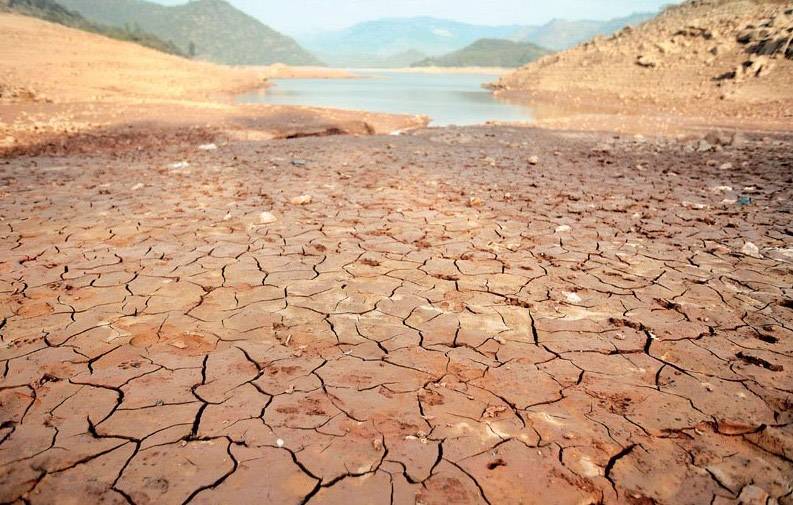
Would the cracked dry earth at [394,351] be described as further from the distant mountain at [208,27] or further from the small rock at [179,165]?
the distant mountain at [208,27]

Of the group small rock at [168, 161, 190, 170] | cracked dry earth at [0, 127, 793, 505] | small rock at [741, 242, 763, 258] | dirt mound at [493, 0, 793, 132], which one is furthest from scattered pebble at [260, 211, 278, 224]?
dirt mound at [493, 0, 793, 132]

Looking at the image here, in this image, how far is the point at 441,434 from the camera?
1.56 meters

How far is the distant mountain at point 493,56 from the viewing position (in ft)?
307

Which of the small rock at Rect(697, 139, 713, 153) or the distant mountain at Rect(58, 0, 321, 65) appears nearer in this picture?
the small rock at Rect(697, 139, 713, 153)

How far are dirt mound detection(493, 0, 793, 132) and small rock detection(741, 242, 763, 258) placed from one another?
12.5 metres

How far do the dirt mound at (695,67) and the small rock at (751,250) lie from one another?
12543 mm

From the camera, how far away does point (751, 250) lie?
10.5 feet

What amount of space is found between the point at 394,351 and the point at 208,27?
5676 inches

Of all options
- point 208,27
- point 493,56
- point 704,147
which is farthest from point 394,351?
point 208,27

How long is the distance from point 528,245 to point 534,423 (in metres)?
2.03

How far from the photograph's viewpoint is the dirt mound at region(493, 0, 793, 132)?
15953 mm

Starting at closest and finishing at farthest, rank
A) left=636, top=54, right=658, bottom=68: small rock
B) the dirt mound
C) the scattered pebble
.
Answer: the scattered pebble
the dirt mound
left=636, top=54, right=658, bottom=68: small rock

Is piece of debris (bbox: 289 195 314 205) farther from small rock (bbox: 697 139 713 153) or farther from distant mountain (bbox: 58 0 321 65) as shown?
distant mountain (bbox: 58 0 321 65)

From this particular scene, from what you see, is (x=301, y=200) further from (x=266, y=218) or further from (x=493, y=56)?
(x=493, y=56)
